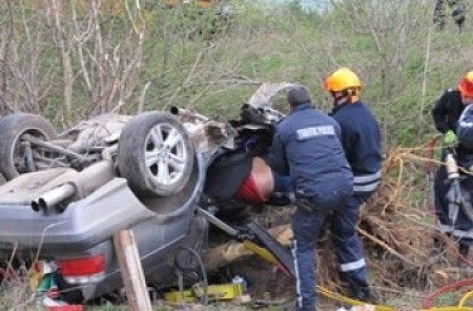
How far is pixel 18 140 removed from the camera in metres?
6.25

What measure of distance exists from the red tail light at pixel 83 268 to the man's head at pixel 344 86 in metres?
2.29

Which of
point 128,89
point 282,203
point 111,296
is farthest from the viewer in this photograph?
point 128,89

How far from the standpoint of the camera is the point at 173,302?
6.44m

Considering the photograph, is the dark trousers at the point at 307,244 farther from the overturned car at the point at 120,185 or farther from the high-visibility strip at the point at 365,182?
the overturned car at the point at 120,185

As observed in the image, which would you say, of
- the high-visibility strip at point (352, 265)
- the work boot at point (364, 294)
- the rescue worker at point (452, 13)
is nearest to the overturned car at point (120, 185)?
the high-visibility strip at point (352, 265)

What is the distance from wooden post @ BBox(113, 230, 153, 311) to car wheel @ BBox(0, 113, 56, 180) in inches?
43.1

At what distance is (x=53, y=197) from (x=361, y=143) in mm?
2464

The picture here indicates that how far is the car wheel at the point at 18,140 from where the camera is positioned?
6188 mm

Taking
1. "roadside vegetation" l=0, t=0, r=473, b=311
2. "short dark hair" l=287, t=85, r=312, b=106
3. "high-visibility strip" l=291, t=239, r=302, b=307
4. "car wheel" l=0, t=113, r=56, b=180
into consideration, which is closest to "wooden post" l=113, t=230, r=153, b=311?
"car wheel" l=0, t=113, r=56, b=180

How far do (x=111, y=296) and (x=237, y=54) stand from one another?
4.87 meters

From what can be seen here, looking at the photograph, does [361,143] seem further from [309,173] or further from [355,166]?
[309,173]

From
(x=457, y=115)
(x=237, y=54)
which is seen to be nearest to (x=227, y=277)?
(x=457, y=115)

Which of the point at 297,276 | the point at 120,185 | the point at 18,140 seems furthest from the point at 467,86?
the point at 18,140

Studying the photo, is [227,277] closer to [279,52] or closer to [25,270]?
[25,270]
